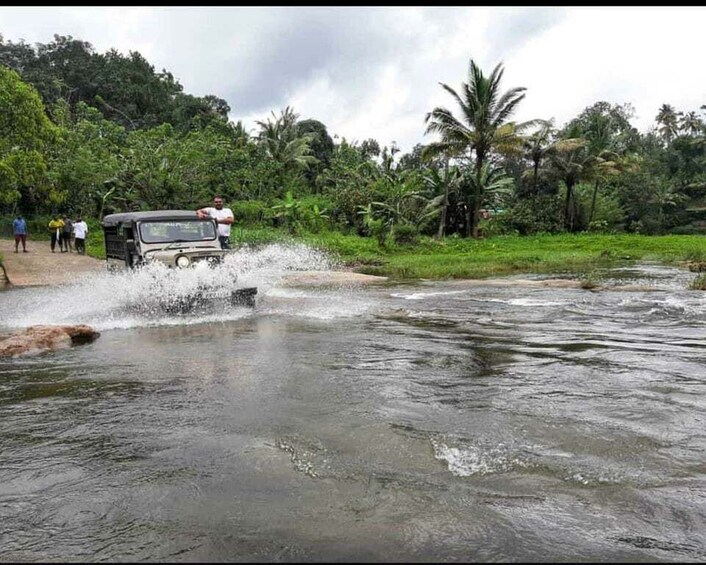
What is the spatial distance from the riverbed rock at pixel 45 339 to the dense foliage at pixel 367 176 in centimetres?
1285

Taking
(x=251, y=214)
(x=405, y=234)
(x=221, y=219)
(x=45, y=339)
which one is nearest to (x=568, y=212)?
(x=405, y=234)

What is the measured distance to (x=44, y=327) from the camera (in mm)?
8867

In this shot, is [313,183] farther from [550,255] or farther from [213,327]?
[213,327]

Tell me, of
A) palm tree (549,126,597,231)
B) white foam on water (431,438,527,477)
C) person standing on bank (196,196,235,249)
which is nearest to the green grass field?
palm tree (549,126,597,231)

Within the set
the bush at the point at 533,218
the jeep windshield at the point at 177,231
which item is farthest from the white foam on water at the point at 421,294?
the bush at the point at 533,218

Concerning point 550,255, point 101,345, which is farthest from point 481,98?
point 101,345

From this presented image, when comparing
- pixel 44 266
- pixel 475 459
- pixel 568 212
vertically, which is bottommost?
pixel 475 459

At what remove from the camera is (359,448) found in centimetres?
441

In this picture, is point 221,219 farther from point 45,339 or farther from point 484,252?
point 484,252

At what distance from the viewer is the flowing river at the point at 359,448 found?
3172 millimetres

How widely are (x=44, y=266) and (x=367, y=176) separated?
20.0 m

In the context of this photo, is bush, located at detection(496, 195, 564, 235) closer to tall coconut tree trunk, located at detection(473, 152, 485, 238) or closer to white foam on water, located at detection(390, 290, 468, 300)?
tall coconut tree trunk, located at detection(473, 152, 485, 238)

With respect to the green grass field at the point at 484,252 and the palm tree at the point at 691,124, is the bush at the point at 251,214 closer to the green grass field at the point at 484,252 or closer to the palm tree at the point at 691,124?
the green grass field at the point at 484,252

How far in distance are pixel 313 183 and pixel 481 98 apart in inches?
A: 801
